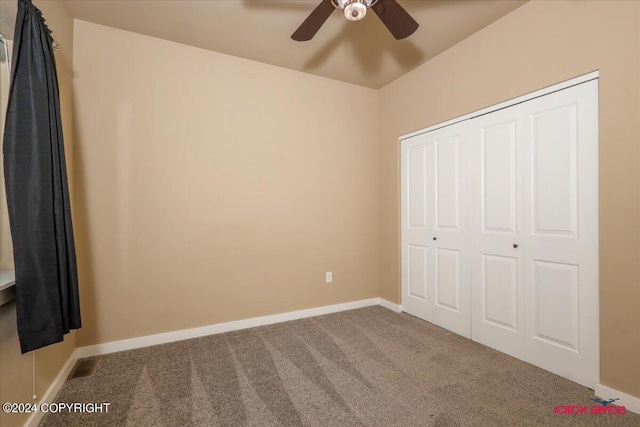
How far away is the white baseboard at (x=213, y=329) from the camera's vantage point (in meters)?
2.46

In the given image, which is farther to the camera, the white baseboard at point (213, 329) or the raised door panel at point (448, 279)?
the raised door panel at point (448, 279)

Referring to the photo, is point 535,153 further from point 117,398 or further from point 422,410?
point 117,398

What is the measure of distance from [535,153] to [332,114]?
6.93ft

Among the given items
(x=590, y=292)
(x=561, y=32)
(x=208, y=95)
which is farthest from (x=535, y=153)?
(x=208, y=95)

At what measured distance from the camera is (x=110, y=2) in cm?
222

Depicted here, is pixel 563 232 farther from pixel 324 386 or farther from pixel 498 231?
pixel 324 386

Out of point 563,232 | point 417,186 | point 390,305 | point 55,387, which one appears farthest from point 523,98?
point 55,387

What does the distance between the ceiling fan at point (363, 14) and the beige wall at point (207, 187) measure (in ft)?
4.28

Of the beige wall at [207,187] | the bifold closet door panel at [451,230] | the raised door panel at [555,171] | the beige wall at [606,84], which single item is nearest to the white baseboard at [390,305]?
the beige wall at [207,187]

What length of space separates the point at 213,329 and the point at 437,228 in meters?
2.47

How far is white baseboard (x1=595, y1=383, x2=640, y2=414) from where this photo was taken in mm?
1709

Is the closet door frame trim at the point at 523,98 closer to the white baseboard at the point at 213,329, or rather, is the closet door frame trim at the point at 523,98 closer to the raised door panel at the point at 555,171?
the raised door panel at the point at 555,171

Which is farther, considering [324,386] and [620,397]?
[324,386]

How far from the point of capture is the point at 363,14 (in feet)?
5.32
